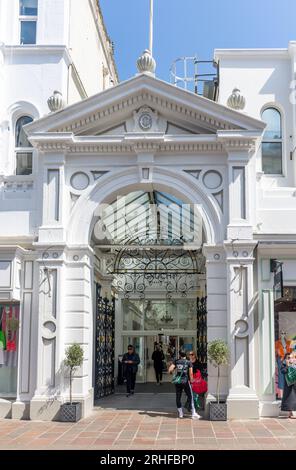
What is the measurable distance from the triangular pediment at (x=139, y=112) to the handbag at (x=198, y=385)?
6.08 meters

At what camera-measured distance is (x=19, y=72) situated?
17.3m

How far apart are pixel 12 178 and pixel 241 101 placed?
6.18 meters

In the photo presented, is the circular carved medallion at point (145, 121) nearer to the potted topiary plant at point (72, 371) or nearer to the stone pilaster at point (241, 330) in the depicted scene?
the stone pilaster at point (241, 330)

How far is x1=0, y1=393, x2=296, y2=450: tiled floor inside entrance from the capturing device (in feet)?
35.8

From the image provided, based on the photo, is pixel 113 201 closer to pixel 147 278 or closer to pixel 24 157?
pixel 24 157

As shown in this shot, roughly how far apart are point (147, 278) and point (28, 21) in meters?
9.21

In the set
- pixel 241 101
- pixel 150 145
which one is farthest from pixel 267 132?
pixel 150 145

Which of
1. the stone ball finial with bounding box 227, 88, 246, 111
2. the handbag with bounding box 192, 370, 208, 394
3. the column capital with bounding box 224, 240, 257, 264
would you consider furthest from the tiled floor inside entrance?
the stone ball finial with bounding box 227, 88, 246, 111

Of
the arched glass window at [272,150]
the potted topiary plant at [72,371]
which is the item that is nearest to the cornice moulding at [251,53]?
the arched glass window at [272,150]

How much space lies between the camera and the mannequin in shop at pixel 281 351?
14328 millimetres

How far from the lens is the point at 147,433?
39.4ft

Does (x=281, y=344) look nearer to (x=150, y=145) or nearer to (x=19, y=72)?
(x=150, y=145)

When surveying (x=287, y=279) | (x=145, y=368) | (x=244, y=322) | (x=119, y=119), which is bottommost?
(x=145, y=368)

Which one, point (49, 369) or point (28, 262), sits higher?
point (28, 262)
